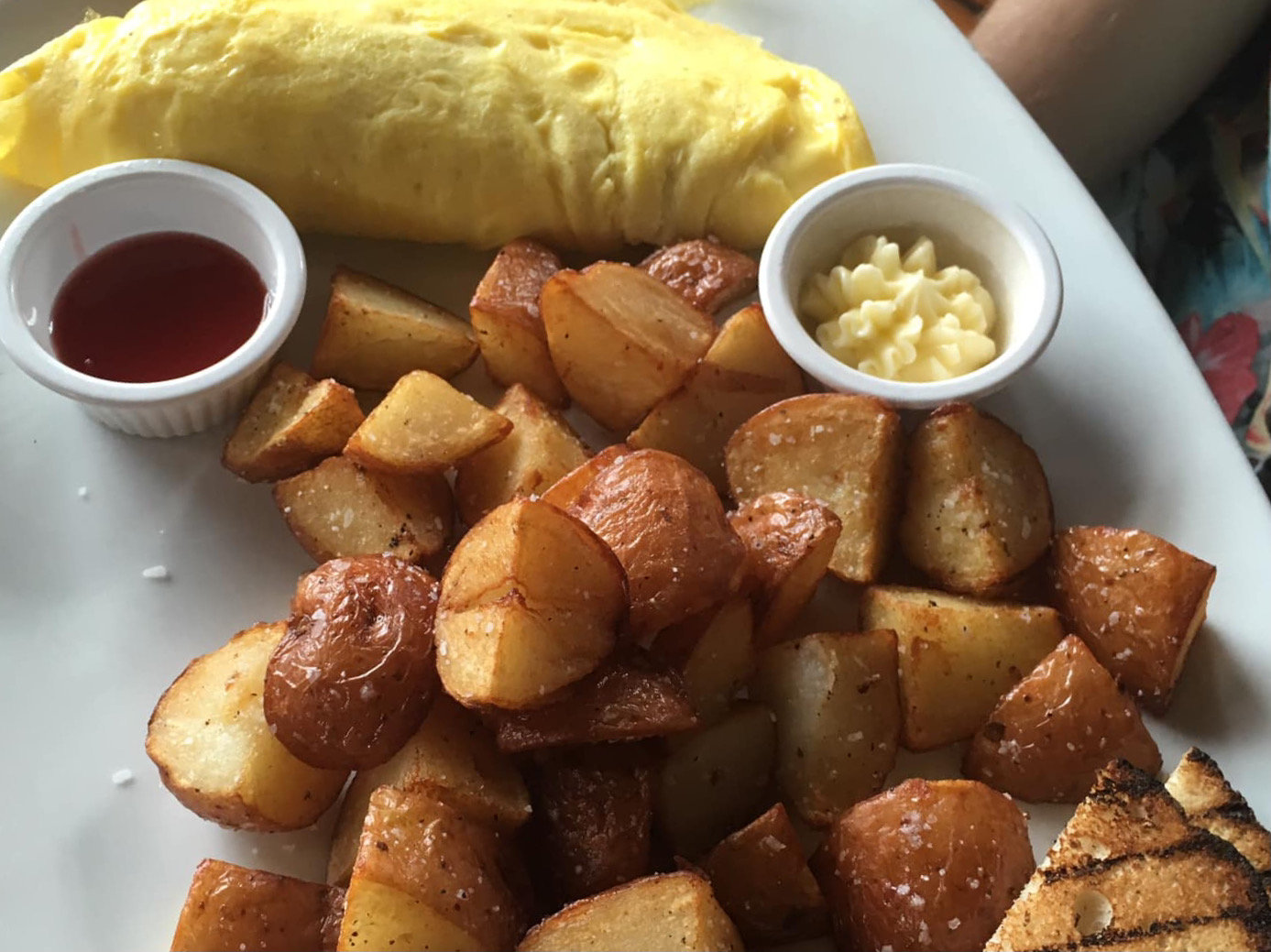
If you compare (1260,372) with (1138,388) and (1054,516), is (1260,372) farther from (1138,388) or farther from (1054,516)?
(1054,516)

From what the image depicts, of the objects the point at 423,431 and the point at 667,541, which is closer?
the point at 667,541

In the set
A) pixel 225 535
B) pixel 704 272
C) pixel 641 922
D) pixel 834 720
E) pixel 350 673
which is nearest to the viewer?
pixel 641 922

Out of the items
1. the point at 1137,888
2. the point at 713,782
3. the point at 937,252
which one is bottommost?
the point at 713,782

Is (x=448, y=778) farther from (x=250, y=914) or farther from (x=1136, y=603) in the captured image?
(x=1136, y=603)

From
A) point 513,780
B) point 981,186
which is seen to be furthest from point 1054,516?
point 513,780

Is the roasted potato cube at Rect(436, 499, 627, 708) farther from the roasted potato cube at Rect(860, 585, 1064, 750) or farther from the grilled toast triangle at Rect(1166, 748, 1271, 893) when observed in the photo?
the grilled toast triangle at Rect(1166, 748, 1271, 893)

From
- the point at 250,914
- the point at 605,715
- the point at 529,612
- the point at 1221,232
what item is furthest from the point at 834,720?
the point at 1221,232
